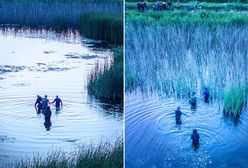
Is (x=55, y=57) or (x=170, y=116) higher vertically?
(x=55, y=57)

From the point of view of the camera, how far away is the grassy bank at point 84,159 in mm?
2887

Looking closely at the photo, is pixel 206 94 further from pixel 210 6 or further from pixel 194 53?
pixel 210 6

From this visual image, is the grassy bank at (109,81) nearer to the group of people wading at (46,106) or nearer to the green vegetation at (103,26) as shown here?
the green vegetation at (103,26)

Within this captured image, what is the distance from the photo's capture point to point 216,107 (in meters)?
3.00

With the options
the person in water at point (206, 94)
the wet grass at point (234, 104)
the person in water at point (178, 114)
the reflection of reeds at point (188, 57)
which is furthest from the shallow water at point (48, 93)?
the wet grass at point (234, 104)

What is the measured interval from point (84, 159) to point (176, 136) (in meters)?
0.66

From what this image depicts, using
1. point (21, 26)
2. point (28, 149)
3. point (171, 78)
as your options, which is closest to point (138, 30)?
point (171, 78)

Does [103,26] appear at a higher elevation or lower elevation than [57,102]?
higher

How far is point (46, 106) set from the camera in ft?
9.60

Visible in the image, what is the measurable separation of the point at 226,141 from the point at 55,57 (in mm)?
1344

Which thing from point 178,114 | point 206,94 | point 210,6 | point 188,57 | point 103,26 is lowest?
point 178,114

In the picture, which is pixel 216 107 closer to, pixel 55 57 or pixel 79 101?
pixel 79 101

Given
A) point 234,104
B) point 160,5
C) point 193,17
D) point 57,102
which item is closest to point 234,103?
point 234,104

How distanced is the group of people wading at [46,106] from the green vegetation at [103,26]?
540mm
